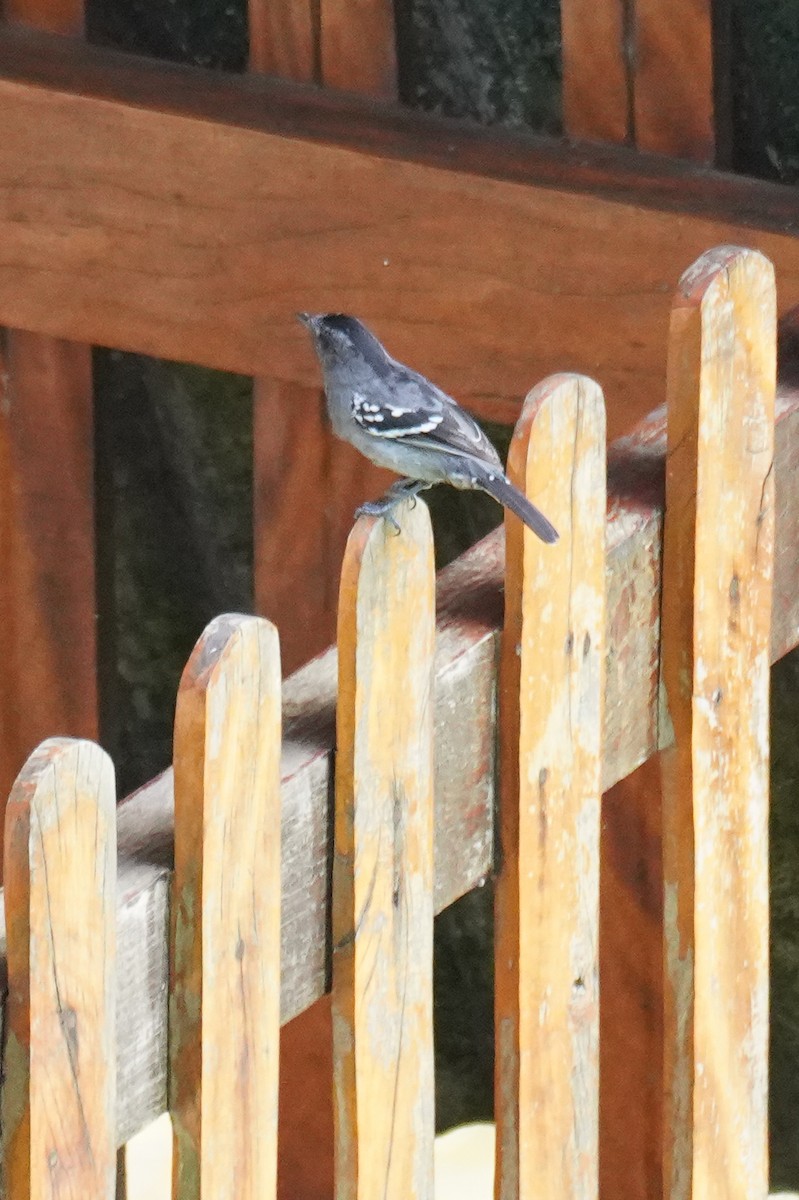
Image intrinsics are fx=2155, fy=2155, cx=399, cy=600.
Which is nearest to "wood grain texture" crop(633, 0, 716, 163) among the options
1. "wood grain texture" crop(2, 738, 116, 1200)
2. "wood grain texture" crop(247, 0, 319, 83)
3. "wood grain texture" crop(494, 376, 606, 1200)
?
"wood grain texture" crop(247, 0, 319, 83)

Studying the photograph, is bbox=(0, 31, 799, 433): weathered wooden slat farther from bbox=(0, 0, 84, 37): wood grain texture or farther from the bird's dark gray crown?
the bird's dark gray crown

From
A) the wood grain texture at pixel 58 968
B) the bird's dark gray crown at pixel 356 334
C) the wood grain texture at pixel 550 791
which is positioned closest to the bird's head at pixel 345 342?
the bird's dark gray crown at pixel 356 334

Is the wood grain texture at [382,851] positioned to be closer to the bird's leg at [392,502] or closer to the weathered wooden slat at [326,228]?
the bird's leg at [392,502]

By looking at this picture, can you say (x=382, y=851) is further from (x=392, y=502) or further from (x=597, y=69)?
(x=597, y=69)

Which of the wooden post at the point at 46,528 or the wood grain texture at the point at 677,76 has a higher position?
the wood grain texture at the point at 677,76

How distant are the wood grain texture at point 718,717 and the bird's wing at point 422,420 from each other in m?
0.40

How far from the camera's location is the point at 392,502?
5.80ft

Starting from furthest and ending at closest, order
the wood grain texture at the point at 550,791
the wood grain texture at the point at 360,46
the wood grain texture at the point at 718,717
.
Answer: the wood grain texture at the point at 360,46, the wood grain texture at the point at 718,717, the wood grain texture at the point at 550,791

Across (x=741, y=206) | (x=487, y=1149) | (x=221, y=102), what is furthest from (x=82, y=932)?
(x=487, y=1149)

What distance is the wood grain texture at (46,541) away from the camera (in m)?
2.83

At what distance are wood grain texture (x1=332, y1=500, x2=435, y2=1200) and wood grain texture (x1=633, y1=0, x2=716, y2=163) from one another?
36.8 inches

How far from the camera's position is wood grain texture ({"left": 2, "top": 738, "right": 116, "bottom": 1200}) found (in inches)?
53.6

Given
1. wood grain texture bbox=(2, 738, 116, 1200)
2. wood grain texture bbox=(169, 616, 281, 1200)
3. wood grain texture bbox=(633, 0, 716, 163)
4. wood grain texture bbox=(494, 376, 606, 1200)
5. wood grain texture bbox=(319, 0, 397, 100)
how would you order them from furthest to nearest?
wood grain texture bbox=(319, 0, 397, 100) < wood grain texture bbox=(633, 0, 716, 163) < wood grain texture bbox=(494, 376, 606, 1200) < wood grain texture bbox=(169, 616, 281, 1200) < wood grain texture bbox=(2, 738, 116, 1200)

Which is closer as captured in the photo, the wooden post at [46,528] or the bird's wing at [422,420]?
the bird's wing at [422,420]
